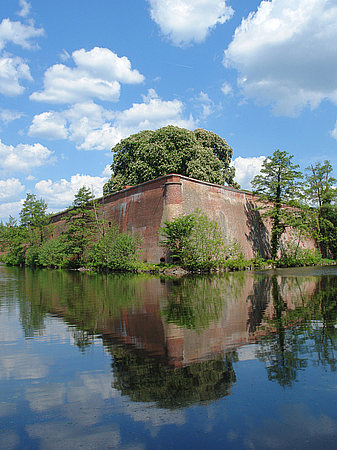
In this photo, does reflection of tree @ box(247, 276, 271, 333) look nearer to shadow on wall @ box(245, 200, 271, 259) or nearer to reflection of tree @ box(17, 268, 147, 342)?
reflection of tree @ box(17, 268, 147, 342)

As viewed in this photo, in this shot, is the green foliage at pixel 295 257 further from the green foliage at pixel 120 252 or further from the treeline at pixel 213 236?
the green foliage at pixel 120 252

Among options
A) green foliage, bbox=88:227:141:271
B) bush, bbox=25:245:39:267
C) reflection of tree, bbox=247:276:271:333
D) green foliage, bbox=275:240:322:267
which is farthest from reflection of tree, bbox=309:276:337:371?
bush, bbox=25:245:39:267

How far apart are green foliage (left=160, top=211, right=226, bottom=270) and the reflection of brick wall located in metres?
1.41

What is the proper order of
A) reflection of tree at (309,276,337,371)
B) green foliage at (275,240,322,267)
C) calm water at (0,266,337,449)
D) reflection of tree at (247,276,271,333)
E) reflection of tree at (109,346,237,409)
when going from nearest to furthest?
1. calm water at (0,266,337,449)
2. reflection of tree at (109,346,237,409)
3. reflection of tree at (309,276,337,371)
4. reflection of tree at (247,276,271,333)
5. green foliage at (275,240,322,267)

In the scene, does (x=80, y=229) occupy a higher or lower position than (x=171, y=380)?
higher

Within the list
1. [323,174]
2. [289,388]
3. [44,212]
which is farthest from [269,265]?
[44,212]

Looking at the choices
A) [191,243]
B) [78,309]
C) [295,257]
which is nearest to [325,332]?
[78,309]

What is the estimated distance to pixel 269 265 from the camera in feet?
92.6

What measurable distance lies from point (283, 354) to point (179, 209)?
2021 centimetres

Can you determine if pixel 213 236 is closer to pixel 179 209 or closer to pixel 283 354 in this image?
pixel 179 209

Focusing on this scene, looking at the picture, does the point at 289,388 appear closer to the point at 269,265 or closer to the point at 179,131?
the point at 269,265

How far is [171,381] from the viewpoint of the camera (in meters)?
3.74

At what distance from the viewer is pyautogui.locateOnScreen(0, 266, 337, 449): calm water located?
2.74 metres

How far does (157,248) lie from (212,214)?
523 cm
